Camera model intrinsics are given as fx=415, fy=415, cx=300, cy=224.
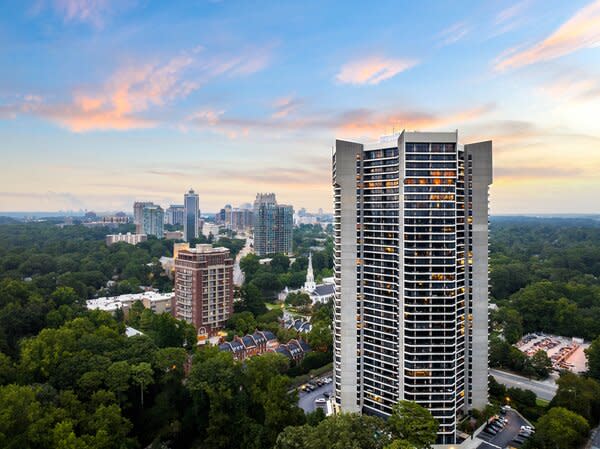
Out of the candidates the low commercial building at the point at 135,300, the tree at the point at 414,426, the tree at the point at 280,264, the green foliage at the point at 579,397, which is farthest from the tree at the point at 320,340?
the tree at the point at 280,264

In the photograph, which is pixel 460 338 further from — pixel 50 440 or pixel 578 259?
pixel 578 259

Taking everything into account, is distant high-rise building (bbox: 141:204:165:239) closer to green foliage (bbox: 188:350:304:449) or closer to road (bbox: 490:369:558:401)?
green foliage (bbox: 188:350:304:449)

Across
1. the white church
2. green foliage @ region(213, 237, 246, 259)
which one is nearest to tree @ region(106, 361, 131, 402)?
the white church

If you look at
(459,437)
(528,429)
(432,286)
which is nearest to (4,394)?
(432,286)

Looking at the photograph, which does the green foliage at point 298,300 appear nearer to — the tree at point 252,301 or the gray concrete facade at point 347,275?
the tree at point 252,301

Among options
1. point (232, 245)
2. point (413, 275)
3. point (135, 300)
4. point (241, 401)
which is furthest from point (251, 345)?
point (232, 245)
